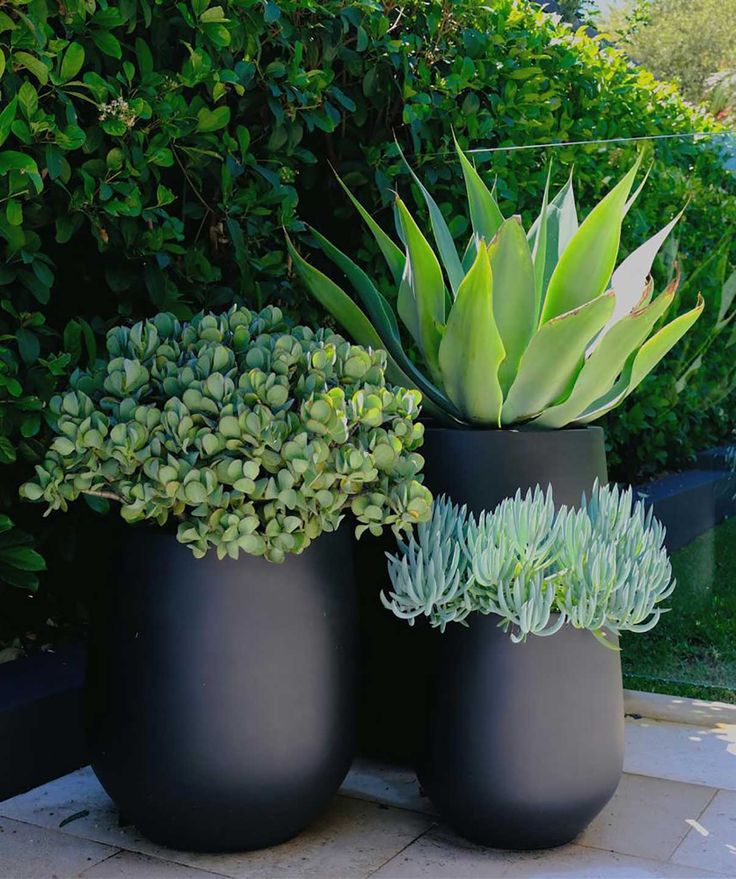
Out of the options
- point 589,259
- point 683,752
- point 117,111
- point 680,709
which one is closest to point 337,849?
point 683,752

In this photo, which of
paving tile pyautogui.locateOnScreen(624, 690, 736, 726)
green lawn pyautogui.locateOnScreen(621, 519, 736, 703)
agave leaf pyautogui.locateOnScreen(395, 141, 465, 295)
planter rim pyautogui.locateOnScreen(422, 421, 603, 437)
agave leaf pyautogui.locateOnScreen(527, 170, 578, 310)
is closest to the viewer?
planter rim pyautogui.locateOnScreen(422, 421, 603, 437)

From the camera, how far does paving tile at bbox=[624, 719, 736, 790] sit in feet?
9.93

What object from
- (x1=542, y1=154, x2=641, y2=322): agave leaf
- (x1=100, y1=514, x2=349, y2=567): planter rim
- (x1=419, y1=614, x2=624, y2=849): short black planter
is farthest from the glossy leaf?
(x1=100, y1=514, x2=349, y2=567): planter rim

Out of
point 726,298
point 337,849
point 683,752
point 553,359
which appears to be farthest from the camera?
point 726,298

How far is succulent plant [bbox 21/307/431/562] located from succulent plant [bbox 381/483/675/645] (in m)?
0.13

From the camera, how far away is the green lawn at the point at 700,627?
374 cm

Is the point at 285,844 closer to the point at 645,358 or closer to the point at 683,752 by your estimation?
the point at 683,752

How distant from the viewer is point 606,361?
269cm

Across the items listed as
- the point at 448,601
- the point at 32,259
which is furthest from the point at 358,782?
the point at 32,259

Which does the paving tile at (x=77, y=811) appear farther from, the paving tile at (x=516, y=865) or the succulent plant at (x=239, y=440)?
the succulent plant at (x=239, y=440)

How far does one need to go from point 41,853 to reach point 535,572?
128 cm

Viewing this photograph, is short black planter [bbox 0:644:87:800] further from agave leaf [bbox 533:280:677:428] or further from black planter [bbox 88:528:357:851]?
agave leaf [bbox 533:280:677:428]

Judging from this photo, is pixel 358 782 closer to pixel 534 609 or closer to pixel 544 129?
pixel 534 609

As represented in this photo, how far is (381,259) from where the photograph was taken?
3793 millimetres
